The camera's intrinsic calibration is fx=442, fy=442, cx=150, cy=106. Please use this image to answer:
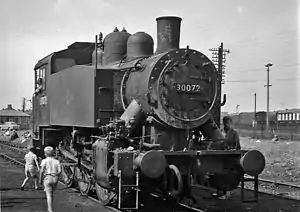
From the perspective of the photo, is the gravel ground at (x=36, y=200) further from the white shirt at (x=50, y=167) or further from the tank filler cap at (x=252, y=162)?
the tank filler cap at (x=252, y=162)

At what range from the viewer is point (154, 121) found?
8.59 metres

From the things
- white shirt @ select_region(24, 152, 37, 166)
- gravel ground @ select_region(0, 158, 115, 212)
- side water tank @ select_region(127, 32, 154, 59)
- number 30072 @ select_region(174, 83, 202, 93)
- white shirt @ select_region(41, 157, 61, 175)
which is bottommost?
gravel ground @ select_region(0, 158, 115, 212)

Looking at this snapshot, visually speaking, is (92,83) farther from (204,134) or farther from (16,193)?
(16,193)

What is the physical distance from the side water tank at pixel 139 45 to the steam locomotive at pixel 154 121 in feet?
0.07

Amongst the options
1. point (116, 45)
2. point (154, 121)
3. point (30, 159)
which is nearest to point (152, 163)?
point (154, 121)

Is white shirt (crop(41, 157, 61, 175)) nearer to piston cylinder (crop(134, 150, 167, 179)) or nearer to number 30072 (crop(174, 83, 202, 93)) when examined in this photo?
piston cylinder (crop(134, 150, 167, 179))

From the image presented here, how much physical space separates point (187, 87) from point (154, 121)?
0.96 metres

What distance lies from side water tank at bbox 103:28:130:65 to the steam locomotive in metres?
0.02

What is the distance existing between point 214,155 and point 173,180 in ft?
3.14

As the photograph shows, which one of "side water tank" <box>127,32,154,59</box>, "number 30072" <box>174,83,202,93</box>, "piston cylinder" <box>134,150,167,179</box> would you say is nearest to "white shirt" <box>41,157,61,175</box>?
"piston cylinder" <box>134,150,167,179</box>

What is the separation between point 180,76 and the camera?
344 inches

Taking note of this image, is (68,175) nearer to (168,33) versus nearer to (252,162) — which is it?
(168,33)

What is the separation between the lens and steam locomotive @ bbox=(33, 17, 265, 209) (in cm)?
804

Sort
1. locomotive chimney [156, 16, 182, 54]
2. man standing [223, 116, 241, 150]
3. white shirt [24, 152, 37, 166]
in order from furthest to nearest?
white shirt [24, 152, 37, 166], locomotive chimney [156, 16, 182, 54], man standing [223, 116, 241, 150]
